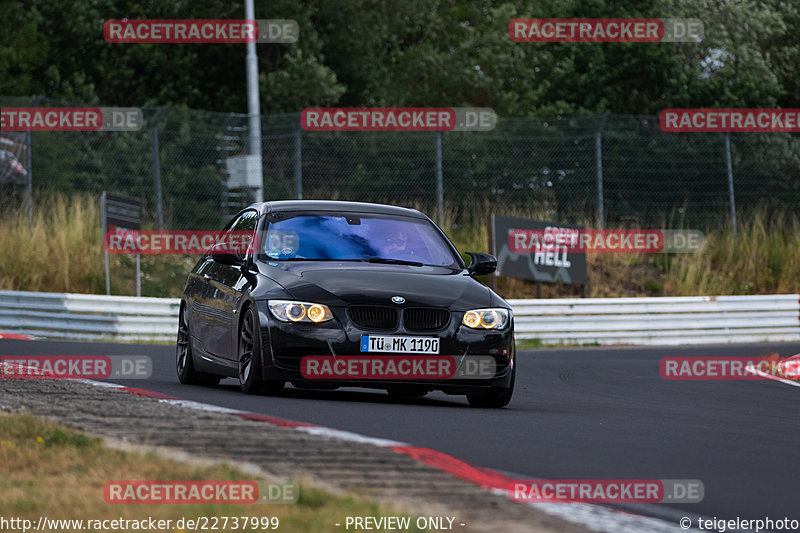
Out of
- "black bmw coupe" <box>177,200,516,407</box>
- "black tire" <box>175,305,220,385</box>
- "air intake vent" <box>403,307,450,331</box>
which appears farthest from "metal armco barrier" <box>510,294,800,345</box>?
"air intake vent" <box>403,307,450,331</box>

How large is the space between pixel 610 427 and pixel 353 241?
2.89 m

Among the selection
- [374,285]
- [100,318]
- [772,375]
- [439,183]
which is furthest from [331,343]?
[439,183]

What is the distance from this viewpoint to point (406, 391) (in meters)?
11.2

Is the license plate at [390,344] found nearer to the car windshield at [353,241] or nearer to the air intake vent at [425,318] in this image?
the air intake vent at [425,318]

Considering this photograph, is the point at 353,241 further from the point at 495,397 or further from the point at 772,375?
the point at 772,375

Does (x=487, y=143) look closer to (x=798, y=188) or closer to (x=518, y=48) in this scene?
(x=798, y=188)

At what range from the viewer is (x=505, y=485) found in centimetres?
589

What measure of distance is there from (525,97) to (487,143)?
21064 mm

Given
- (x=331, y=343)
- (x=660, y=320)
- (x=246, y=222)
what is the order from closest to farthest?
(x=331, y=343), (x=246, y=222), (x=660, y=320)

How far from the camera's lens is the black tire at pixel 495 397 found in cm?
1076

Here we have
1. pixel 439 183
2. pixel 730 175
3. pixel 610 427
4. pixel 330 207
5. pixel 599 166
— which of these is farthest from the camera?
pixel 730 175

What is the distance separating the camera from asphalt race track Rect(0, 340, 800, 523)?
6.97 meters

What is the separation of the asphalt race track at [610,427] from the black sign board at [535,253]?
9.46m

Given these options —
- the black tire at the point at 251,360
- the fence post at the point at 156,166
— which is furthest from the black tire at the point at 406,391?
the fence post at the point at 156,166
